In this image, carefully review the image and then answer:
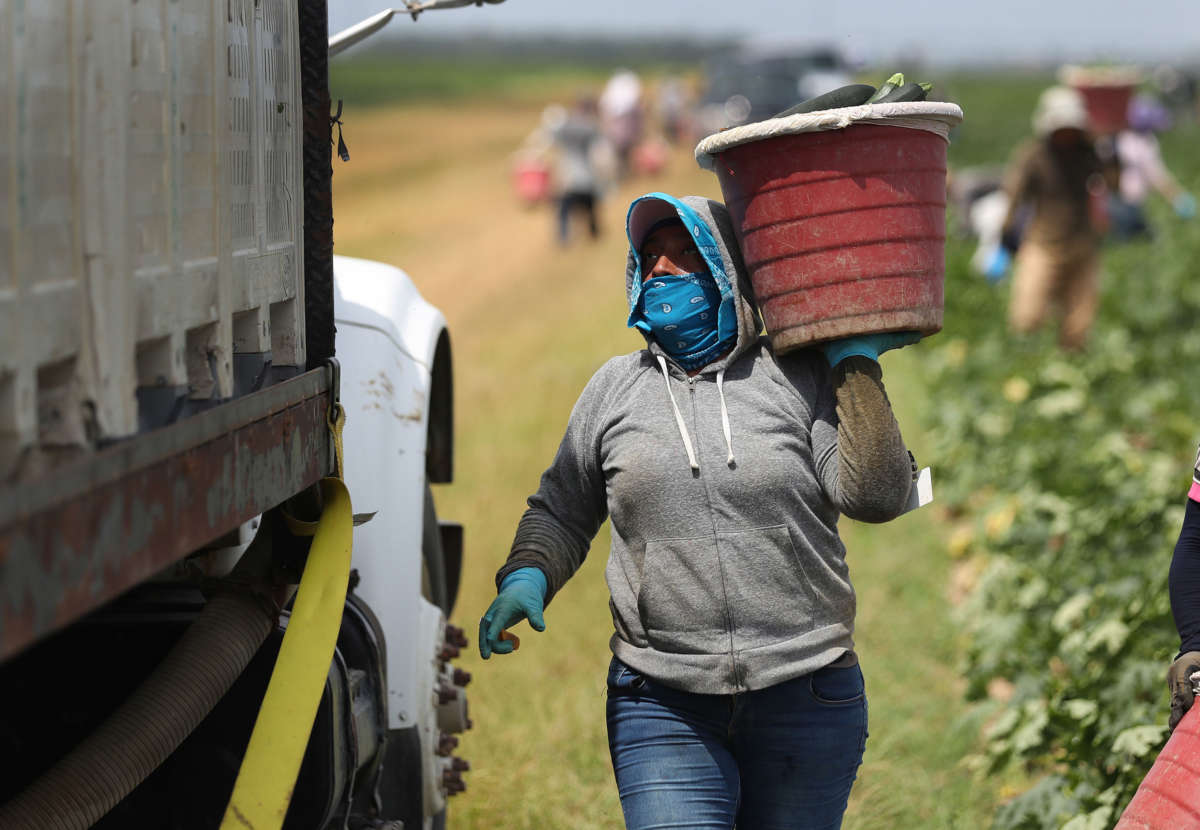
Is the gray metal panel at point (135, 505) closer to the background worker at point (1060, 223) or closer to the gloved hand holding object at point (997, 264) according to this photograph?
the background worker at point (1060, 223)

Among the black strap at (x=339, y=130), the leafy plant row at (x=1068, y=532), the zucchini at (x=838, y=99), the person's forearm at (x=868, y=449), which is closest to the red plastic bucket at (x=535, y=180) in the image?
the leafy plant row at (x=1068, y=532)

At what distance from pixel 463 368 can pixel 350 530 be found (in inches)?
367

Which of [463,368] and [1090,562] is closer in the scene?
[1090,562]

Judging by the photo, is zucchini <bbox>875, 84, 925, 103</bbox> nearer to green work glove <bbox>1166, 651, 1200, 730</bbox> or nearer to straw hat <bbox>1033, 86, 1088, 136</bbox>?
green work glove <bbox>1166, 651, 1200, 730</bbox>

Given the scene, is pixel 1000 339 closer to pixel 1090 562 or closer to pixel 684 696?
pixel 1090 562

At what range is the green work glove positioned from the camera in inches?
122

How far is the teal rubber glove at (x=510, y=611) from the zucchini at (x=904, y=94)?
1195 mm

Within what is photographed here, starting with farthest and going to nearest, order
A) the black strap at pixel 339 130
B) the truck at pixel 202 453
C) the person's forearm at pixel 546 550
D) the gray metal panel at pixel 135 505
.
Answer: the person's forearm at pixel 546 550
the black strap at pixel 339 130
the truck at pixel 202 453
the gray metal panel at pixel 135 505

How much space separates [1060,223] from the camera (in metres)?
11.7

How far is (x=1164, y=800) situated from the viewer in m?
2.88

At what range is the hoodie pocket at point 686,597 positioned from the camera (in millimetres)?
3092

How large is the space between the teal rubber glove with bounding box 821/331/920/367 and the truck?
995mm

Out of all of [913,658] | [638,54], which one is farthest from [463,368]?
[638,54]

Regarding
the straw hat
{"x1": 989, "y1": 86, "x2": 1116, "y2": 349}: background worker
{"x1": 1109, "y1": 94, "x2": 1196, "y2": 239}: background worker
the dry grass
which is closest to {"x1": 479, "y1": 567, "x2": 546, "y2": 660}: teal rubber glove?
the dry grass
